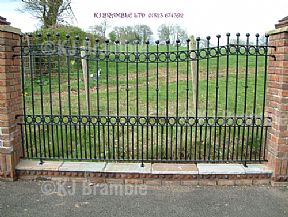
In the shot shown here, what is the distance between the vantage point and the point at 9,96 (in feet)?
11.0

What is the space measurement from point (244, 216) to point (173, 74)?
9.81 metres

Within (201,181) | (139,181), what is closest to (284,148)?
(201,181)

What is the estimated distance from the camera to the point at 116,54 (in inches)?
133

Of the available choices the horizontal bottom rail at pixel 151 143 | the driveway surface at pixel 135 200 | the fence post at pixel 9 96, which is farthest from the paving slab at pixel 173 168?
the fence post at pixel 9 96

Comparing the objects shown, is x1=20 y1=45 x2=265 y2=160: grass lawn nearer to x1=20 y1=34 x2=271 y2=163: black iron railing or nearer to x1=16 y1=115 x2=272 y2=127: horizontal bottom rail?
x1=20 y1=34 x2=271 y2=163: black iron railing

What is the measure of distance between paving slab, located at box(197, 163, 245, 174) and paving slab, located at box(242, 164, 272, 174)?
7cm

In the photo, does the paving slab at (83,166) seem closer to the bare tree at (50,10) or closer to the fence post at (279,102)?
the fence post at (279,102)

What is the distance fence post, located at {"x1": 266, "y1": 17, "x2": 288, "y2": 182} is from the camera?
3131 mm

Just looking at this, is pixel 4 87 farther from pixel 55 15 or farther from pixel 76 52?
pixel 55 15

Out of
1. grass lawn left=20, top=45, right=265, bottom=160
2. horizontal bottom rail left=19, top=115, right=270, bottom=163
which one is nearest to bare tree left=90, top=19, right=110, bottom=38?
grass lawn left=20, top=45, right=265, bottom=160

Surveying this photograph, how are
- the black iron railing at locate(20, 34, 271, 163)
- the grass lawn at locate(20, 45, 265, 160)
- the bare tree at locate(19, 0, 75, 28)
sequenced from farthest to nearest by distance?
the bare tree at locate(19, 0, 75, 28)
the grass lawn at locate(20, 45, 265, 160)
the black iron railing at locate(20, 34, 271, 163)

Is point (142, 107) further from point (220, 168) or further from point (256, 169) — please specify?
point (256, 169)

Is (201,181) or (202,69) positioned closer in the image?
(201,181)

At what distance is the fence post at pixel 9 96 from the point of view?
10.6ft
